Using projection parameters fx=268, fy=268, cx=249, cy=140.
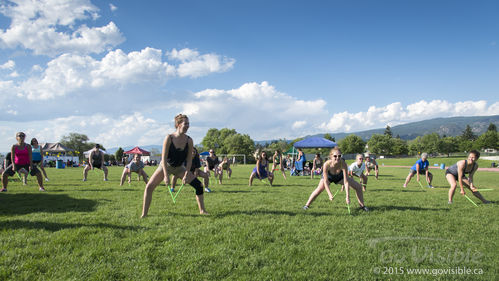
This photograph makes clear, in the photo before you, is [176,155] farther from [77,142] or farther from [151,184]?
[77,142]

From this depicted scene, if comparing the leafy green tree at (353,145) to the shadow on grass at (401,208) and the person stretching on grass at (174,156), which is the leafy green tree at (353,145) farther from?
the person stretching on grass at (174,156)

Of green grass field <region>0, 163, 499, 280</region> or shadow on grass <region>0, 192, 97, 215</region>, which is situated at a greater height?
shadow on grass <region>0, 192, 97, 215</region>

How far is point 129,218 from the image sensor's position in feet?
17.1

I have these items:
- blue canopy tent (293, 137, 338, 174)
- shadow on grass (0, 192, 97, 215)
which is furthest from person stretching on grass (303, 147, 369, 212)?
blue canopy tent (293, 137, 338, 174)

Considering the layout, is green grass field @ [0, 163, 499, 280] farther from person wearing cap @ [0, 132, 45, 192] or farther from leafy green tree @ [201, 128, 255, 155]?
leafy green tree @ [201, 128, 255, 155]

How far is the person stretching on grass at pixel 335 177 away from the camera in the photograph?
20.4ft

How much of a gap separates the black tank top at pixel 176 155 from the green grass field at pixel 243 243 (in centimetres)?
108

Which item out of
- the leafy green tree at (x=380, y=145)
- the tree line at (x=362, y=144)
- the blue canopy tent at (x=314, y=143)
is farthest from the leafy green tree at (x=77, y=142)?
the leafy green tree at (x=380, y=145)

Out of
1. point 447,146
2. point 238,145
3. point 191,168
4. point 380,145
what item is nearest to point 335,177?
point 191,168

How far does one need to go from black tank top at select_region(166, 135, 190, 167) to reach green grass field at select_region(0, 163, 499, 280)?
1081 mm

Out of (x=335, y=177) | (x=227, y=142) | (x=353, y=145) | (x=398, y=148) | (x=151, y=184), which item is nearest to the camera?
(x=151, y=184)

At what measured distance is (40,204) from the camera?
6676 millimetres

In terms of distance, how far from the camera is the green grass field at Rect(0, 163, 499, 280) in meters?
3.03

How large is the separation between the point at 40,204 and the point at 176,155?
4.19m
